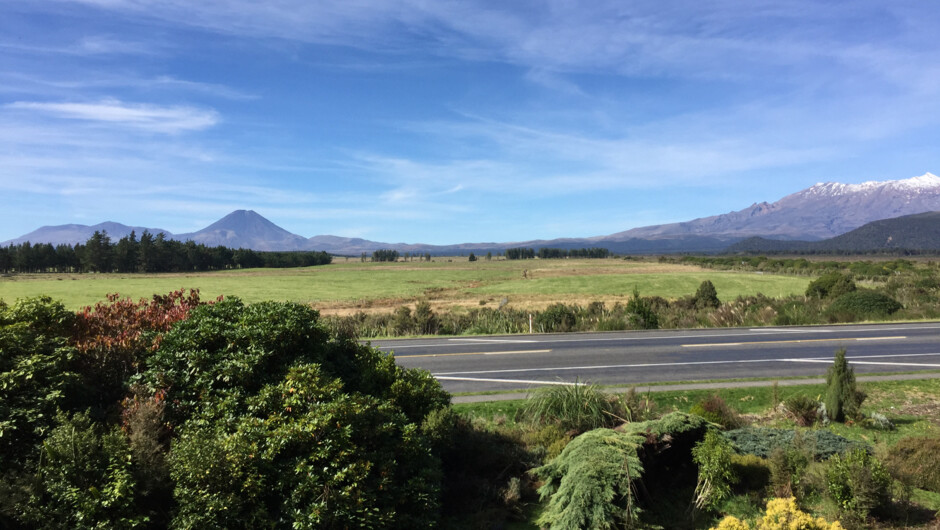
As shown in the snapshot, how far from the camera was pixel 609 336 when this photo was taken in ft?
68.8

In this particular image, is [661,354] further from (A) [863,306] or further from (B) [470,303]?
(B) [470,303]

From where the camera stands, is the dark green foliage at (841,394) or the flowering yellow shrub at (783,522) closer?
the flowering yellow shrub at (783,522)

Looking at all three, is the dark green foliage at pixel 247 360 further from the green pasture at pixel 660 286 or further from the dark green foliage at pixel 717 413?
the green pasture at pixel 660 286

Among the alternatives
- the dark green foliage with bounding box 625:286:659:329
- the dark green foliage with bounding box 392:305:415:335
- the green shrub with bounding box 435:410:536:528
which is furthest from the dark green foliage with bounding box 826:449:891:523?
the dark green foliage with bounding box 392:305:415:335

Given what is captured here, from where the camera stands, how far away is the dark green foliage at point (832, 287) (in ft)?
98.2

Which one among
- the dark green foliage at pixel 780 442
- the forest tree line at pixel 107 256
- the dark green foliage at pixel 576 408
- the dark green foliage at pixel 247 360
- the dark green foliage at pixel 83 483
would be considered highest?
the forest tree line at pixel 107 256

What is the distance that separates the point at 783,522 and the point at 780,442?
132 inches

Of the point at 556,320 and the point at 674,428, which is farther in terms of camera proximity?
the point at 556,320

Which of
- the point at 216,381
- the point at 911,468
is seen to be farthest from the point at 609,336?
the point at 216,381

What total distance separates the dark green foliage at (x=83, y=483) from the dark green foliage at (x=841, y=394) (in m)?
11.1

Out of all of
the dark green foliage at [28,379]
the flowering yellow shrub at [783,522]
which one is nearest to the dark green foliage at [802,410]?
the flowering yellow shrub at [783,522]

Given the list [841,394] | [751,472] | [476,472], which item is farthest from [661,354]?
[476,472]

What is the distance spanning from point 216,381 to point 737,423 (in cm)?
880

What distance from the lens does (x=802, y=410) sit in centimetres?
1005
